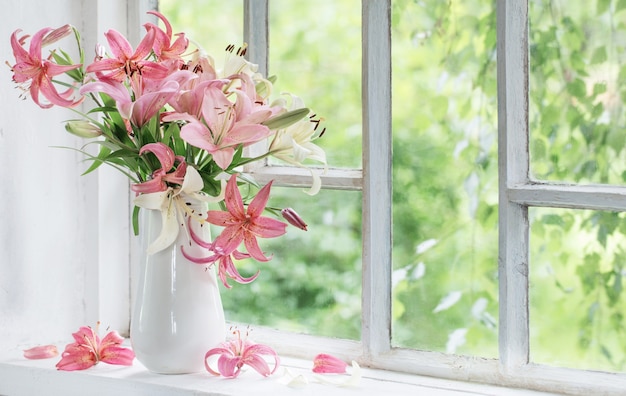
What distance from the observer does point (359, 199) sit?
1.54 meters

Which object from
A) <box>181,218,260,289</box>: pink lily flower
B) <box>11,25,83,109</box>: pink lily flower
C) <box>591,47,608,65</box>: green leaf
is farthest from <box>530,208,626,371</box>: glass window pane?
<box>11,25,83,109</box>: pink lily flower

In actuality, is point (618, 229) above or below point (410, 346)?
above

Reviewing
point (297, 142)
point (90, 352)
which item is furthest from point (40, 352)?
point (297, 142)

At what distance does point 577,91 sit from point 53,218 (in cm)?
94

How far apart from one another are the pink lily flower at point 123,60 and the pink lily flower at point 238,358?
0.44m

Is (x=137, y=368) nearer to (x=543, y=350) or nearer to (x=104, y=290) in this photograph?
(x=104, y=290)

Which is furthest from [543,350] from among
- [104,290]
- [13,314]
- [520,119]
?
[13,314]

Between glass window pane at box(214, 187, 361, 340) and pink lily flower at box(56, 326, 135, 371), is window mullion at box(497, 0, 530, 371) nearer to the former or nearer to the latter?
glass window pane at box(214, 187, 361, 340)

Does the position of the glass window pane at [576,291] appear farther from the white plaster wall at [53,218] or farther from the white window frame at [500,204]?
the white plaster wall at [53,218]

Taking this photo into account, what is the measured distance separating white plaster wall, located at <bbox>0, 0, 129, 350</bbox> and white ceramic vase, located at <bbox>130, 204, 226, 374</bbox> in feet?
0.95

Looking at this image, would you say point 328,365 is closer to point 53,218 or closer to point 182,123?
point 182,123

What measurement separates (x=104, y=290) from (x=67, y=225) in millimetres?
140

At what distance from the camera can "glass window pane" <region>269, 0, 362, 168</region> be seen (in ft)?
5.08

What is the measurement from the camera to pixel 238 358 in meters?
1.38
